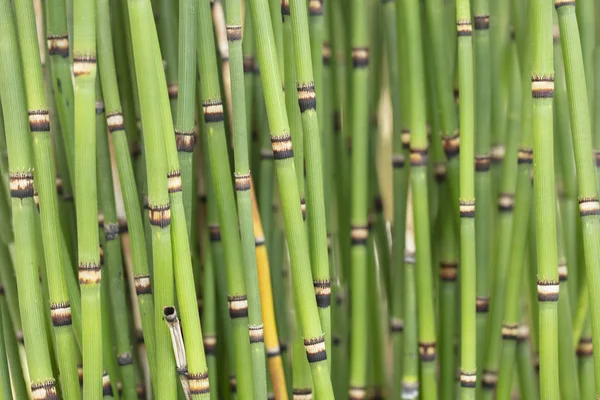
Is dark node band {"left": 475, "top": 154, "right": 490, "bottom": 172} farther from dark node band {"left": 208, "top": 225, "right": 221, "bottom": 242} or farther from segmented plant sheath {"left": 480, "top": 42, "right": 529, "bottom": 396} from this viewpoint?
dark node band {"left": 208, "top": 225, "right": 221, "bottom": 242}

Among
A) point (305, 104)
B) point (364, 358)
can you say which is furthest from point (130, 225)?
point (364, 358)

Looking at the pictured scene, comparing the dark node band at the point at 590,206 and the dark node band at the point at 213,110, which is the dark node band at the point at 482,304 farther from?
the dark node band at the point at 213,110

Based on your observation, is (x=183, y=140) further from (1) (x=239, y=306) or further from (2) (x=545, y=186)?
(2) (x=545, y=186)

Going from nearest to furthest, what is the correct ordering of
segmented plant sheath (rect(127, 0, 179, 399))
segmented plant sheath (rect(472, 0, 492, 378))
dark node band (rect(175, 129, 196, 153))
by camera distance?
1. segmented plant sheath (rect(127, 0, 179, 399))
2. dark node band (rect(175, 129, 196, 153))
3. segmented plant sheath (rect(472, 0, 492, 378))

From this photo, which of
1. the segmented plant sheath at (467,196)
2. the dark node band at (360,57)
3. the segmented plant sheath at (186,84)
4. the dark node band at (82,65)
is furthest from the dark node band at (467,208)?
the dark node band at (82,65)

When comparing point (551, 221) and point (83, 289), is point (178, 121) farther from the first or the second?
point (551, 221)

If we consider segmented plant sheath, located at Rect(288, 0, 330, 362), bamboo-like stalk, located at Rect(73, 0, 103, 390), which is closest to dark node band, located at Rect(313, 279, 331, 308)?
segmented plant sheath, located at Rect(288, 0, 330, 362)
